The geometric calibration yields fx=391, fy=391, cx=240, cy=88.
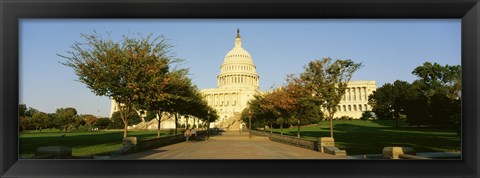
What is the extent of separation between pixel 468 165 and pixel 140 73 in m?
16.5

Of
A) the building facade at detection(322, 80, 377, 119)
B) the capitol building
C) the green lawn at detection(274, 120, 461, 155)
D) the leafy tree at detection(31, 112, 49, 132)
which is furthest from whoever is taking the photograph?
the capitol building

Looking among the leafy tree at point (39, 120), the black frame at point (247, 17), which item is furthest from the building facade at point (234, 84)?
the black frame at point (247, 17)

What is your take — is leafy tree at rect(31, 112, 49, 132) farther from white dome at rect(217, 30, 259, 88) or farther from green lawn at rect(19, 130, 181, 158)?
white dome at rect(217, 30, 259, 88)

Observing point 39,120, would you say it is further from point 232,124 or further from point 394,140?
point 232,124

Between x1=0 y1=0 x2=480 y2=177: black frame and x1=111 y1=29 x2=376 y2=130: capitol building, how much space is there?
130619 mm

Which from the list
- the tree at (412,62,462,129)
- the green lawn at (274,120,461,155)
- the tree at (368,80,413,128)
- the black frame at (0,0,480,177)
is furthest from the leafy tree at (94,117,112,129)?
the black frame at (0,0,480,177)

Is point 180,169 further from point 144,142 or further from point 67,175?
point 144,142

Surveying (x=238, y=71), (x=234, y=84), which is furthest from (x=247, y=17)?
(x=234, y=84)

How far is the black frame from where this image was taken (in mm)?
7492

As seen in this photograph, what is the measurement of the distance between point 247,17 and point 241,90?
450 ft

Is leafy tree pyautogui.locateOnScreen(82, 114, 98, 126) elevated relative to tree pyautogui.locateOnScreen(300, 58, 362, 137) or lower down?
lower down

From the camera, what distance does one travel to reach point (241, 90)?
476 ft

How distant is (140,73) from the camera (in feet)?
68.6

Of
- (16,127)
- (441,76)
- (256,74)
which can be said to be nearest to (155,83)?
(16,127)
